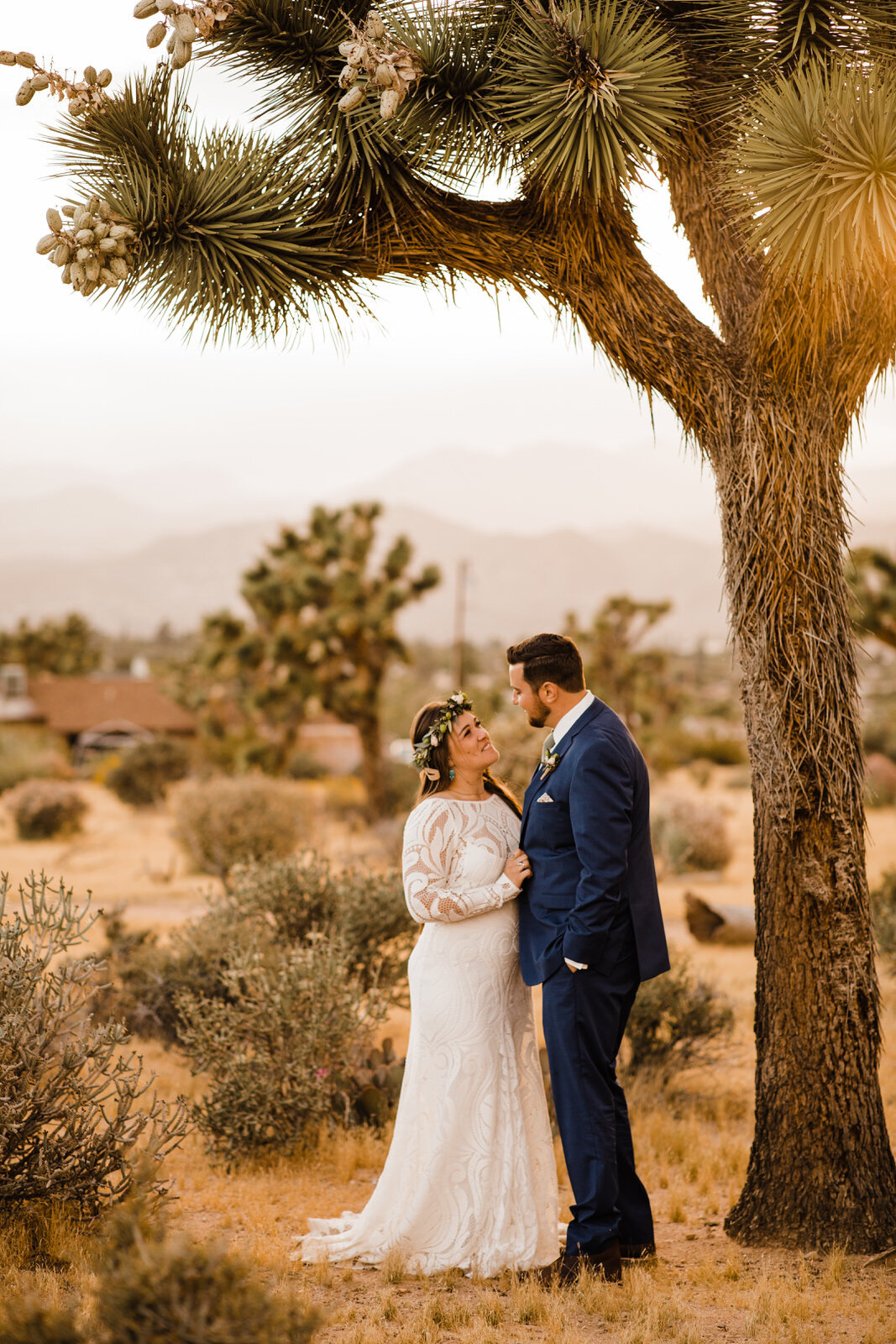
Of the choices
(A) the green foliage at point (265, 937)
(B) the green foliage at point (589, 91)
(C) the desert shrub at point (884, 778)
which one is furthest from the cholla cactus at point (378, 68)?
(C) the desert shrub at point (884, 778)

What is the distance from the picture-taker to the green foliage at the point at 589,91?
3928 millimetres

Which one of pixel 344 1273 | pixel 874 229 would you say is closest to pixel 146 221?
pixel 874 229

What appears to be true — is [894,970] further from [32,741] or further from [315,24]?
[32,741]

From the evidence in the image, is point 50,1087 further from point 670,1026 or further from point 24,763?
point 24,763

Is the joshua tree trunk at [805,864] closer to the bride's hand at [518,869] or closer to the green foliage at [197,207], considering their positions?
the bride's hand at [518,869]

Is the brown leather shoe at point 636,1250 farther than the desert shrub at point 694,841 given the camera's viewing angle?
No

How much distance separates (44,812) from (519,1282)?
17042mm

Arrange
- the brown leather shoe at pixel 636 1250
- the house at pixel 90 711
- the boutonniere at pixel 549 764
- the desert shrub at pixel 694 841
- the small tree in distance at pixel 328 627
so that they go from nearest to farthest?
the boutonniere at pixel 549 764 → the brown leather shoe at pixel 636 1250 → the desert shrub at pixel 694 841 → the small tree in distance at pixel 328 627 → the house at pixel 90 711

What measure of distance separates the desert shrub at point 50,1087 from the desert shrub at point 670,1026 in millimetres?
3445

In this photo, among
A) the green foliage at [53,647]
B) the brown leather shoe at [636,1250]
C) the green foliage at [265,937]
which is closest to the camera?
the brown leather shoe at [636,1250]

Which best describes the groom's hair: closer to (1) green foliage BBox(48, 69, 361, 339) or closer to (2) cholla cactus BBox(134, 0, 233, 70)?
(1) green foliage BBox(48, 69, 361, 339)

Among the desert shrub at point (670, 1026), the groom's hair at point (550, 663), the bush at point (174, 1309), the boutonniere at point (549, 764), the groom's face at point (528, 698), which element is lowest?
the desert shrub at point (670, 1026)

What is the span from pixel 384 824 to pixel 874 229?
1487 centimetres

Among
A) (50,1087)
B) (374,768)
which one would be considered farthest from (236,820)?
(50,1087)
